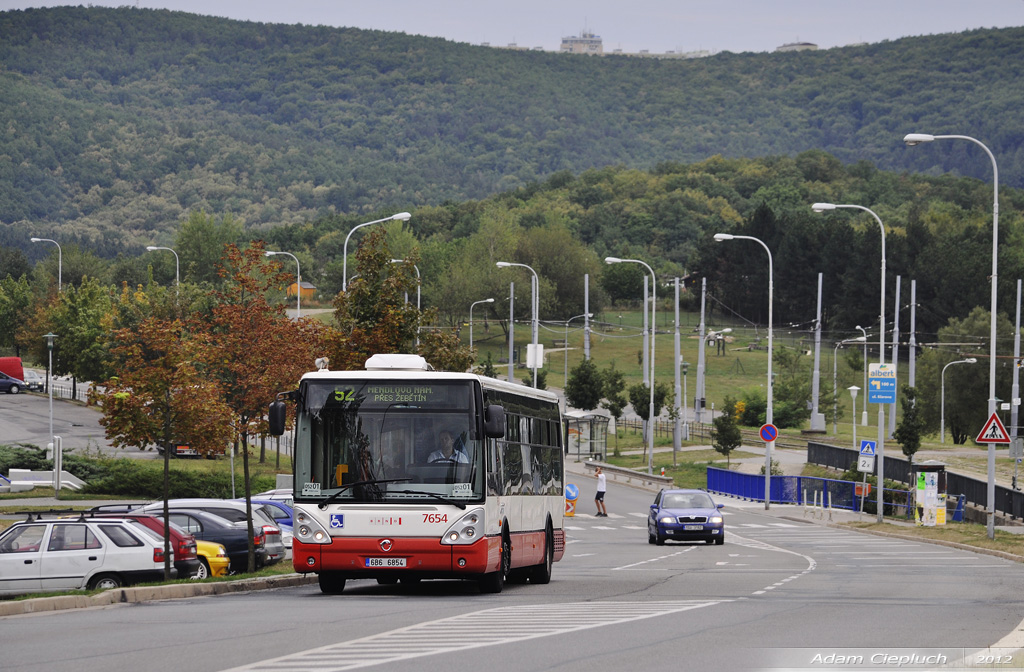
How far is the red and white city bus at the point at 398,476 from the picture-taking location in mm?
17406

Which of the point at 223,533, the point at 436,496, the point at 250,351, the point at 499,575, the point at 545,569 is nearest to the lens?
the point at 436,496

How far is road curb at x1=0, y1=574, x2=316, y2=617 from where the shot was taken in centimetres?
1619

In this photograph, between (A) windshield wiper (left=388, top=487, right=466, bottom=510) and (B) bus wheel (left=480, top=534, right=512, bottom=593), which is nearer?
(A) windshield wiper (left=388, top=487, right=466, bottom=510)

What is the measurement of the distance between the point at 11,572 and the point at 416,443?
7.24 meters

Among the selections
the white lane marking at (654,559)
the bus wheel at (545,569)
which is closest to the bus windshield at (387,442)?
the bus wheel at (545,569)

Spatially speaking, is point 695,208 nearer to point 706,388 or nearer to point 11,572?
point 706,388

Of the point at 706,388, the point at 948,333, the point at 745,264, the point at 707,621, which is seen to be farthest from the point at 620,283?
the point at 707,621

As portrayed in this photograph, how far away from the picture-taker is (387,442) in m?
17.9

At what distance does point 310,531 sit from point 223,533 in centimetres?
779

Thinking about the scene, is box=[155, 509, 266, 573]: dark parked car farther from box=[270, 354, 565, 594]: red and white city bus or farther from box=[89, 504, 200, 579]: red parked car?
box=[270, 354, 565, 594]: red and white city bus

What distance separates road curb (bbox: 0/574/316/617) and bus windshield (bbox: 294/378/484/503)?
2521 mm

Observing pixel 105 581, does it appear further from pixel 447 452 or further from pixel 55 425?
pixel 55 425

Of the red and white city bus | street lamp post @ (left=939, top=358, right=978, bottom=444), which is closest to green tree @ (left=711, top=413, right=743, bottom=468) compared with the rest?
street lamp post @ (left=939, top=358, right=978, bottom=444)

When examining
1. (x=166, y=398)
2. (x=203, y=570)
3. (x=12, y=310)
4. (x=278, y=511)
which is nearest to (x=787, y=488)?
(x=278, y=511)
